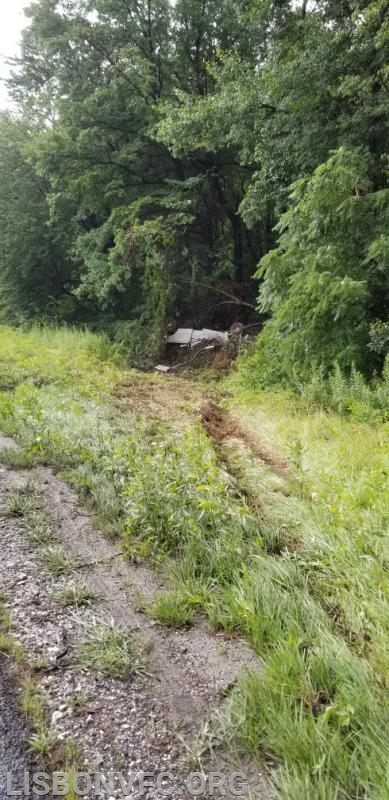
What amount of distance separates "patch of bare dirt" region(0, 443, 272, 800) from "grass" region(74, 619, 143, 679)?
0.04 meters

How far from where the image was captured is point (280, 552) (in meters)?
2.58

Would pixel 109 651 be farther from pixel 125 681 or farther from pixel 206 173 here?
pixel 206 173

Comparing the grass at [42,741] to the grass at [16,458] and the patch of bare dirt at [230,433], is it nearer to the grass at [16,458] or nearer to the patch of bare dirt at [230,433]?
the patch of bare dirt at [230,433]

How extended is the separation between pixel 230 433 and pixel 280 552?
8.42 feet

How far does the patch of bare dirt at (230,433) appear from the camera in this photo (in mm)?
3958

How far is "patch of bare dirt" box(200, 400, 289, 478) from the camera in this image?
396 cm

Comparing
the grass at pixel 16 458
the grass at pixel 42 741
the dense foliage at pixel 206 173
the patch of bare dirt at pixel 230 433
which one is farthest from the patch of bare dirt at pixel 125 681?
the dense foliage at pixel 206 173

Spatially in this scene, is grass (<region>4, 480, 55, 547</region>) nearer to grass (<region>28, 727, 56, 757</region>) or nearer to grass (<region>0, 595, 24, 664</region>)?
grass (<region>0, 595, 24, 664</region>)

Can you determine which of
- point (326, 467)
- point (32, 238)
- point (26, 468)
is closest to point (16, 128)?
point (32, 238)

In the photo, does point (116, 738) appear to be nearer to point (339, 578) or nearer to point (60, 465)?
point (339, 578)

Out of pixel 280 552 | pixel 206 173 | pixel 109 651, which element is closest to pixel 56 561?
pixel 109 651

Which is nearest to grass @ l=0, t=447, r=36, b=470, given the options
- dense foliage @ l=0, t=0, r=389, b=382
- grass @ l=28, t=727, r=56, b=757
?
grass @ l=28, t=727, r=56, b=757

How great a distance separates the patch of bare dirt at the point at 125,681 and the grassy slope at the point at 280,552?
4.8 inches

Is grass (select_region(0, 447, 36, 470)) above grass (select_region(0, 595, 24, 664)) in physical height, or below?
above
